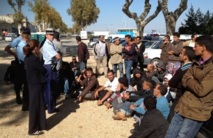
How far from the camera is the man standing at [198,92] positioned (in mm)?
2920

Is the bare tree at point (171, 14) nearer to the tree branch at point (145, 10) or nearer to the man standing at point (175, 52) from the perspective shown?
the tree branch at point (145, 10)

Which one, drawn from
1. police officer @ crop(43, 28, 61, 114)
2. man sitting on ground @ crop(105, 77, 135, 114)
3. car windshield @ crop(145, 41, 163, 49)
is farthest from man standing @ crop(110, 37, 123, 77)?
car windshield @ crop(145, 41, 163, 49)

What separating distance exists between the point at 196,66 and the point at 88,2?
6569cm

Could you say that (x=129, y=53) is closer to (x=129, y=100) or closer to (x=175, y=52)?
(x=175, y=52)

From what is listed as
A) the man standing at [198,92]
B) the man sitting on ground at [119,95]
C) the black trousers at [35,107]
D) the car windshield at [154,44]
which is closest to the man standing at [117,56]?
the man sitting on ground at [119,95]

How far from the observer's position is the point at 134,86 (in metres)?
7.69

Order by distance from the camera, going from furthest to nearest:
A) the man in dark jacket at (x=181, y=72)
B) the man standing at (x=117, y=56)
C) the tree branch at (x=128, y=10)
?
the tree branch at (x=128, y=10), the man standing at (x=117, y=56), the man in dark jacket at (x=181, y=72)

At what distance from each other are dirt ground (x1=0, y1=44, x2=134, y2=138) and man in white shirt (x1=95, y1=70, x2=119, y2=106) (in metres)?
0.22

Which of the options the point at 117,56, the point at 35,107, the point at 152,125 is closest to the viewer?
the point at 152,125

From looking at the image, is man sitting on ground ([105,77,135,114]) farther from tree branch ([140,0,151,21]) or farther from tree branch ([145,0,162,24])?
tree branch ([145,0,162,24])

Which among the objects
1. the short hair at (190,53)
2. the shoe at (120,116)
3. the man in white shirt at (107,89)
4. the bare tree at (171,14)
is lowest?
the shoe at (120,116)

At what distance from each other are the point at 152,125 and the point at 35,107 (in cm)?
211

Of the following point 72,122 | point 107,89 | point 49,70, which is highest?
point 49,70

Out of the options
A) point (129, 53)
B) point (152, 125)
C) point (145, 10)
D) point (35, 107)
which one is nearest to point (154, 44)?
point (145, 10)
